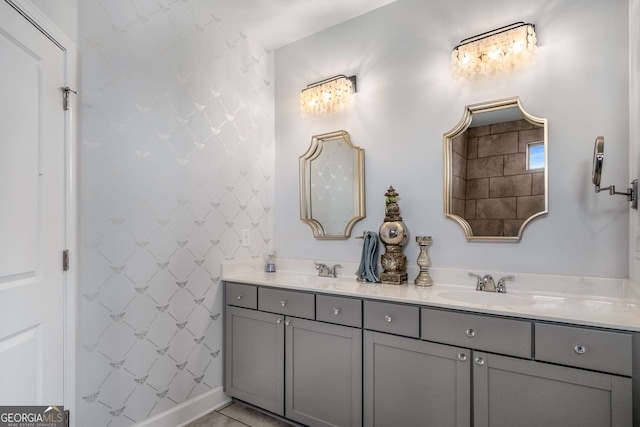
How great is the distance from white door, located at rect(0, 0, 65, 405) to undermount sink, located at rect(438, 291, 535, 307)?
5.98 feet

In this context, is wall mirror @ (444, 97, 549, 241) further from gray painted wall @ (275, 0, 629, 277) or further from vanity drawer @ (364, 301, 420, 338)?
vanity drawer @ (364, 301, 420, 338)

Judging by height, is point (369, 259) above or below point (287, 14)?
below

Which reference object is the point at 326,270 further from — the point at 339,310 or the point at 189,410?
the point at 189,410

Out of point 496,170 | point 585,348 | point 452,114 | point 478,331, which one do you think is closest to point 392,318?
point 478,331

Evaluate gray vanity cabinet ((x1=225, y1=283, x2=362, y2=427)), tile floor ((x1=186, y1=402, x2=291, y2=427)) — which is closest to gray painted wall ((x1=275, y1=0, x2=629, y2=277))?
gray vanity cabinet ((x1=225, y1=283, x2=362, y2=427))

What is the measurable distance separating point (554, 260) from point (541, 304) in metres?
0.31

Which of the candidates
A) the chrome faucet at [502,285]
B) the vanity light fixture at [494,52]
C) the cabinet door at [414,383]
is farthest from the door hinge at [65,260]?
the vanity light fixture at [494,52]

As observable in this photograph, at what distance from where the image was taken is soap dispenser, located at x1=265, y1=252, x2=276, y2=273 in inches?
107

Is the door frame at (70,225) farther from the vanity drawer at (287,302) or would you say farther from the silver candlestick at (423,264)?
the silver candlestick at (423,264)

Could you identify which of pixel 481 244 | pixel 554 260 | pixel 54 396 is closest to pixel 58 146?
pixel 54 396

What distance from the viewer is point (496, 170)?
1995 millimetres

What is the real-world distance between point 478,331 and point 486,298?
1.31ft

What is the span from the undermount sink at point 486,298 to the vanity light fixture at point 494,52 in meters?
1.22

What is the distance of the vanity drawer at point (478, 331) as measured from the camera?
1.44m
